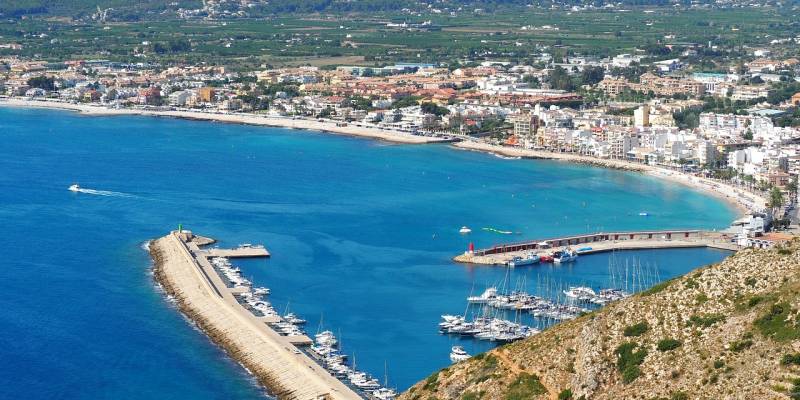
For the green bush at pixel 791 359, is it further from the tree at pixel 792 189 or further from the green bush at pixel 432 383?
the tree at pixel 792 189

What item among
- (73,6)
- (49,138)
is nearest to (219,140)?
(49,138)

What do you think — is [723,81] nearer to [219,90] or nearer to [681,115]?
[681,115]

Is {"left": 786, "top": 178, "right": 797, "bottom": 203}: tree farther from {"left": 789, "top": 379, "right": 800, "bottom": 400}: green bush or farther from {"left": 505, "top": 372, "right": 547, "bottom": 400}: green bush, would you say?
{"left": 789, "top": 379, "right": 800, "bottom": 400}: green bush

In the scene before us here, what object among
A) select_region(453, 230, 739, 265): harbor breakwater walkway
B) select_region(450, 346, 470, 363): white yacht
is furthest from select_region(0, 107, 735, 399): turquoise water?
select_region(453, 230, 739, 265): harbor breakwater walkway

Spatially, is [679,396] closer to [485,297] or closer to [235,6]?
[485,297]


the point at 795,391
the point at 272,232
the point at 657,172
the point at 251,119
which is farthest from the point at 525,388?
the point at 251,119
